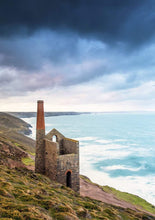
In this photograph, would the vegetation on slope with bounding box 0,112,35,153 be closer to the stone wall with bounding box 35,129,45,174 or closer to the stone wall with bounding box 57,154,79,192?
the stone wall with bounding box 35,129,45,174

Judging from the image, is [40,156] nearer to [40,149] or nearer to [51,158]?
[40,149]

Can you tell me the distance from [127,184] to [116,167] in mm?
9644

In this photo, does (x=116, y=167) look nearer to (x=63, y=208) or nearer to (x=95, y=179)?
(x=95, y=179)

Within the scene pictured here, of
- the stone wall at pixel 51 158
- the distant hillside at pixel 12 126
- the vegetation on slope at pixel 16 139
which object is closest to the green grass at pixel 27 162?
the vegetation on slope at pixel 16 139

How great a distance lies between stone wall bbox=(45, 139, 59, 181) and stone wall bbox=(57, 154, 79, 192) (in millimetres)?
463

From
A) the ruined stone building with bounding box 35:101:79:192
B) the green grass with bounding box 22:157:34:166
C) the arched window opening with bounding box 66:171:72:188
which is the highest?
the ruined stone building with bounding box 35:101:79:192

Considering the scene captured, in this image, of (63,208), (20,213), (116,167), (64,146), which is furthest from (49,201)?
(116,167)

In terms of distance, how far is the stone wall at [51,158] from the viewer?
19703 mm

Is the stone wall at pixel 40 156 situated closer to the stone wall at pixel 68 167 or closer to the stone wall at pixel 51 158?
the stone wall at pixel 51 158

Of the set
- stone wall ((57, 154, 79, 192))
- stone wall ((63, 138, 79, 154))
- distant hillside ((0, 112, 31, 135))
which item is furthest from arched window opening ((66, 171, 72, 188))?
distant hillside ((0, 112, 31, 135))

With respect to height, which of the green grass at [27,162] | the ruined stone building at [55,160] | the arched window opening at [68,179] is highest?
the ruined stone building at [55,160]

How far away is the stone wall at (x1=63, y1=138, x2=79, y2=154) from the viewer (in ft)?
72.0

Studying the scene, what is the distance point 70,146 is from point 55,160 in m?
3.71

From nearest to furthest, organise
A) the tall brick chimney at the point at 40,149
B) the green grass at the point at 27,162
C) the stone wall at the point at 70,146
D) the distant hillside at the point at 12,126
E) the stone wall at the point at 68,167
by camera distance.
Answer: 1. the stone wall at the point at 68,167
2. the tall brick chimney at the point at 40,149
3. the stone wall at the point at 70,146
4. the green grass at the point at 27,162
5. the distant hillside at the point at 12,126
